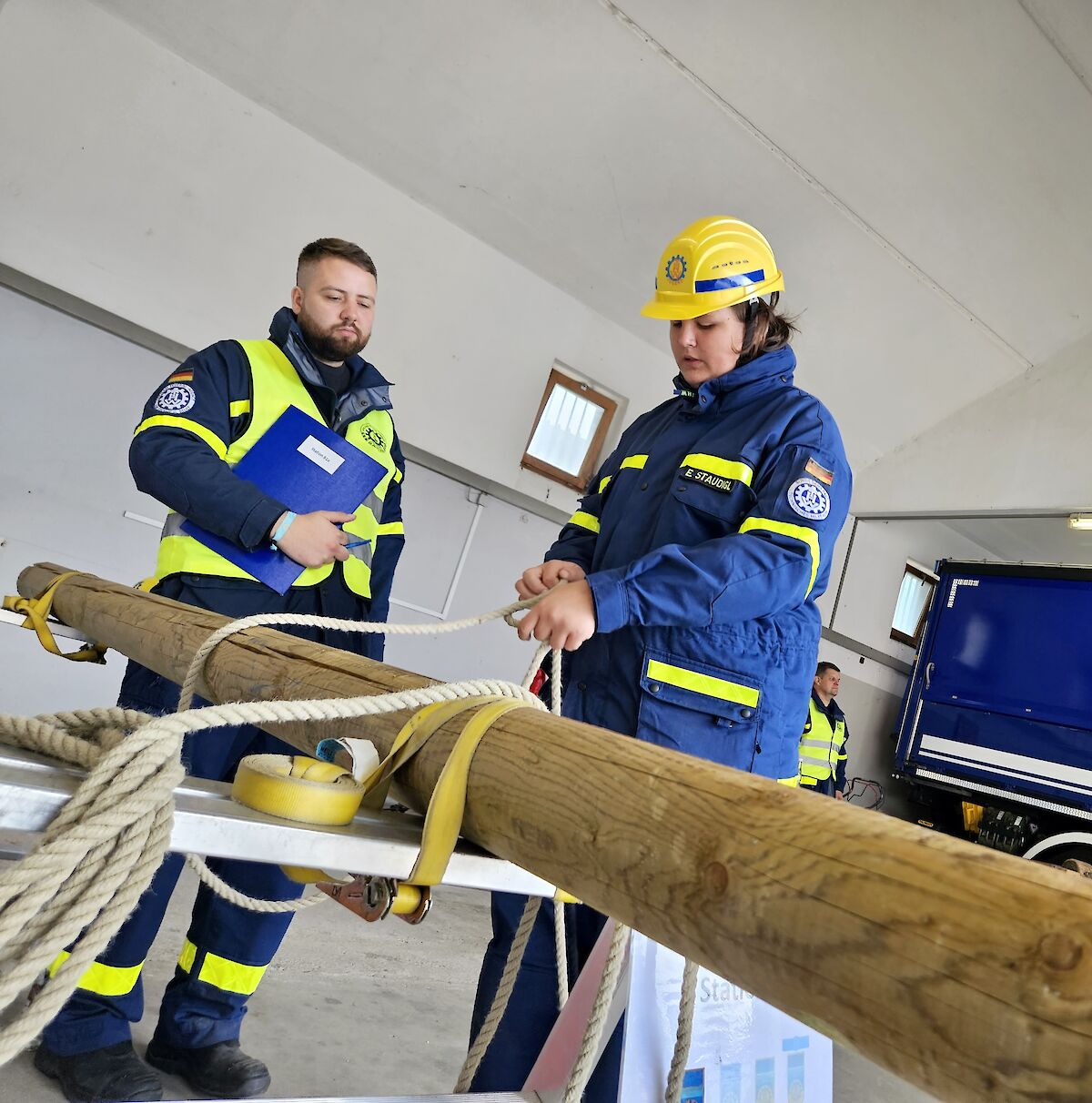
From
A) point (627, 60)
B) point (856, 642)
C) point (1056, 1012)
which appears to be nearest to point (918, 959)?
point (1056, 1012)

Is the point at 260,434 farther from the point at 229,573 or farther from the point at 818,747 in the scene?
the point at 818,747

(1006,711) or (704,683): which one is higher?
(1006,711)

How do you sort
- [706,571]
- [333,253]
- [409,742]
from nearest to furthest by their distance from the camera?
[409,742], [706,571], [333,253]

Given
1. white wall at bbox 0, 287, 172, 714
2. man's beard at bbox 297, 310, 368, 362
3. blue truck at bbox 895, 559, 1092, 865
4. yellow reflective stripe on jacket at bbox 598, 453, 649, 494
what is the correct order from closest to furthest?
yellow reflective stripe on jacket at bbox 598, 453, 649, 494, man's beard at bbox 297, 310, 368, 362, white wall at bbox 0, 287, 172, 714, blue truck at bbox 895, 559, 1092, 865

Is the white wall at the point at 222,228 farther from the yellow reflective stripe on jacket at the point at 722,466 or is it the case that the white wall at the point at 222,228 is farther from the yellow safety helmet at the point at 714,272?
the yellow reflective stripe on jacket at the point at 722,466

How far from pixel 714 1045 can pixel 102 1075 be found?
1145 mm

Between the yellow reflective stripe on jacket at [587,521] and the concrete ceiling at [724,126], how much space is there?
8.15ft

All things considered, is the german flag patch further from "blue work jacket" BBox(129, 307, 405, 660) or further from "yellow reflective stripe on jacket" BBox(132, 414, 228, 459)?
"yellow reflective stripe on jacket" BBox(132, 414, 228, 459)

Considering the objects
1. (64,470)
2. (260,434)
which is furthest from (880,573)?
(260,434)

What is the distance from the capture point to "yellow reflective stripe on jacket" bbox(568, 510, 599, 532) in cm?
197

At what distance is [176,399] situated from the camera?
6.79 ft

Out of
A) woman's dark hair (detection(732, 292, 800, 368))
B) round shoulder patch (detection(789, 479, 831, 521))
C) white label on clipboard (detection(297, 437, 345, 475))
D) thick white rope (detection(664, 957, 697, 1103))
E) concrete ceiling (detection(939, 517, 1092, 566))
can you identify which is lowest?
thick white rope (detection(664, 957, 697, 1103))

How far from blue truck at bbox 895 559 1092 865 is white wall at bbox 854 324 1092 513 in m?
0.78

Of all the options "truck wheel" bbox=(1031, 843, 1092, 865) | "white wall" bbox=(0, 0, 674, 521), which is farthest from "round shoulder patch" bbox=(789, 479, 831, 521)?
"truck wheel" bbox=(1031, 843, 1092, 865)
